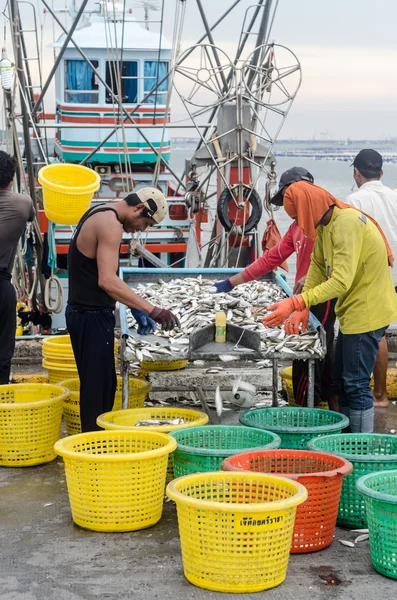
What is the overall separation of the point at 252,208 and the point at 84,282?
441 centimetres

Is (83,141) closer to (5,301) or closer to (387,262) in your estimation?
(5,301)

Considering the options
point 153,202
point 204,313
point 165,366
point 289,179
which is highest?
point 289,179

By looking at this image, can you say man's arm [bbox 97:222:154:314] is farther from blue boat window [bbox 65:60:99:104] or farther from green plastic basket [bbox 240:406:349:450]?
blue boat window [bbox 65:60:99:104]

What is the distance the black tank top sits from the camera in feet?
17.8

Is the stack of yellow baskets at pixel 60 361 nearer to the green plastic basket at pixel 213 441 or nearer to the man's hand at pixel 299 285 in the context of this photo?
the man's hand at pixel 299 285

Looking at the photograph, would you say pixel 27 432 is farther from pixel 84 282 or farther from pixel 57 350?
pixel 57 350

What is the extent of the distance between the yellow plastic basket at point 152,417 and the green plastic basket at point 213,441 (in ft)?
0.25

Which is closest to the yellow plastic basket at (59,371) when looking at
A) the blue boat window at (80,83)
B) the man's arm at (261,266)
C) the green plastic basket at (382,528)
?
the man's arm at (261,266)

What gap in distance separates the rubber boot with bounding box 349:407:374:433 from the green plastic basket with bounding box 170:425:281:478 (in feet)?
2.42

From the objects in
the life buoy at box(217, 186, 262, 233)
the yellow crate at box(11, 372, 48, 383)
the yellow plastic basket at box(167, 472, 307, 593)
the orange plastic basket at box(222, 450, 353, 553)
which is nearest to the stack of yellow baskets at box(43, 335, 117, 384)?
the yellow crate at box(11, 372, 48, 383)

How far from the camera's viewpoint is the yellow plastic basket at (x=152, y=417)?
5.01m

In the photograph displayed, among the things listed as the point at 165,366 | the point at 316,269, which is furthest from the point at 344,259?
the point at 165,366

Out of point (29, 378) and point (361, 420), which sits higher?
point (29, 378)

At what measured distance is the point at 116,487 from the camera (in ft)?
14.4
